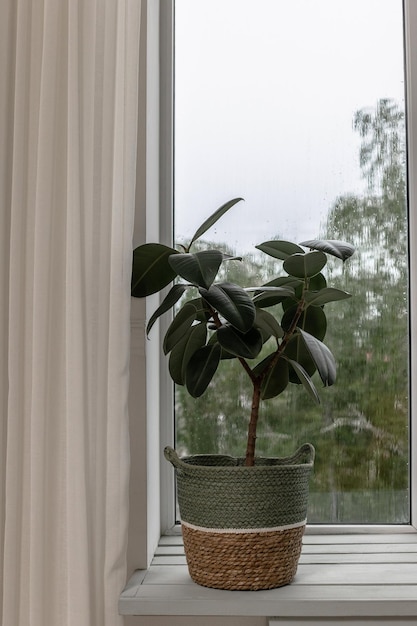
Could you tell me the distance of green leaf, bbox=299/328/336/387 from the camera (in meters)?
1.23

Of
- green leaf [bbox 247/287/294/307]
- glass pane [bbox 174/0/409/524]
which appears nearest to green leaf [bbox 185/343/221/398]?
green leaf [bbox 247/287/294/307]

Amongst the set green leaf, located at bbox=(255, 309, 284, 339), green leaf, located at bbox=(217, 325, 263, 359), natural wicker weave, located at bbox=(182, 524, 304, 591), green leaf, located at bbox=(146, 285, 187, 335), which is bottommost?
natural wicker weave, located at bbox=(182, 524, 304, 591)

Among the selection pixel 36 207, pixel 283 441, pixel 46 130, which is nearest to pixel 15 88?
pixel 46 130

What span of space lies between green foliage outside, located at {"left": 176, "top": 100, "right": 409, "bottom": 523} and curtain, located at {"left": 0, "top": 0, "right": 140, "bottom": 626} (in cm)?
37

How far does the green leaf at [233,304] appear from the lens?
116 cm

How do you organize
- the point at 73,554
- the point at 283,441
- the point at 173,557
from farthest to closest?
the point at 283,441
the point at 173,557
the point at 73,554

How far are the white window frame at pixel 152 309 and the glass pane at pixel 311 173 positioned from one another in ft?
0.10

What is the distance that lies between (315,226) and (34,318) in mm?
704

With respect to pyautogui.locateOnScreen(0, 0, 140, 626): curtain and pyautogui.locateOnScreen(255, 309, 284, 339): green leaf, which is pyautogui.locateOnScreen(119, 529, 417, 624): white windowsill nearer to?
pyautogui.locateOnScreen(0, 0, 140, 626): curtain

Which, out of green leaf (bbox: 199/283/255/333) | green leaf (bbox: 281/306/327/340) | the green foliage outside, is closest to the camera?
green leaf (bbox: 199/283/255/333)

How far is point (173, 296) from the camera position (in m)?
1.29

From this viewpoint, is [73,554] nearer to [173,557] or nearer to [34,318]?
[173,557]

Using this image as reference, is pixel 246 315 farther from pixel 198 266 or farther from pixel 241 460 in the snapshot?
pixel 241 460

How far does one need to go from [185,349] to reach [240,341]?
5.3 inches
